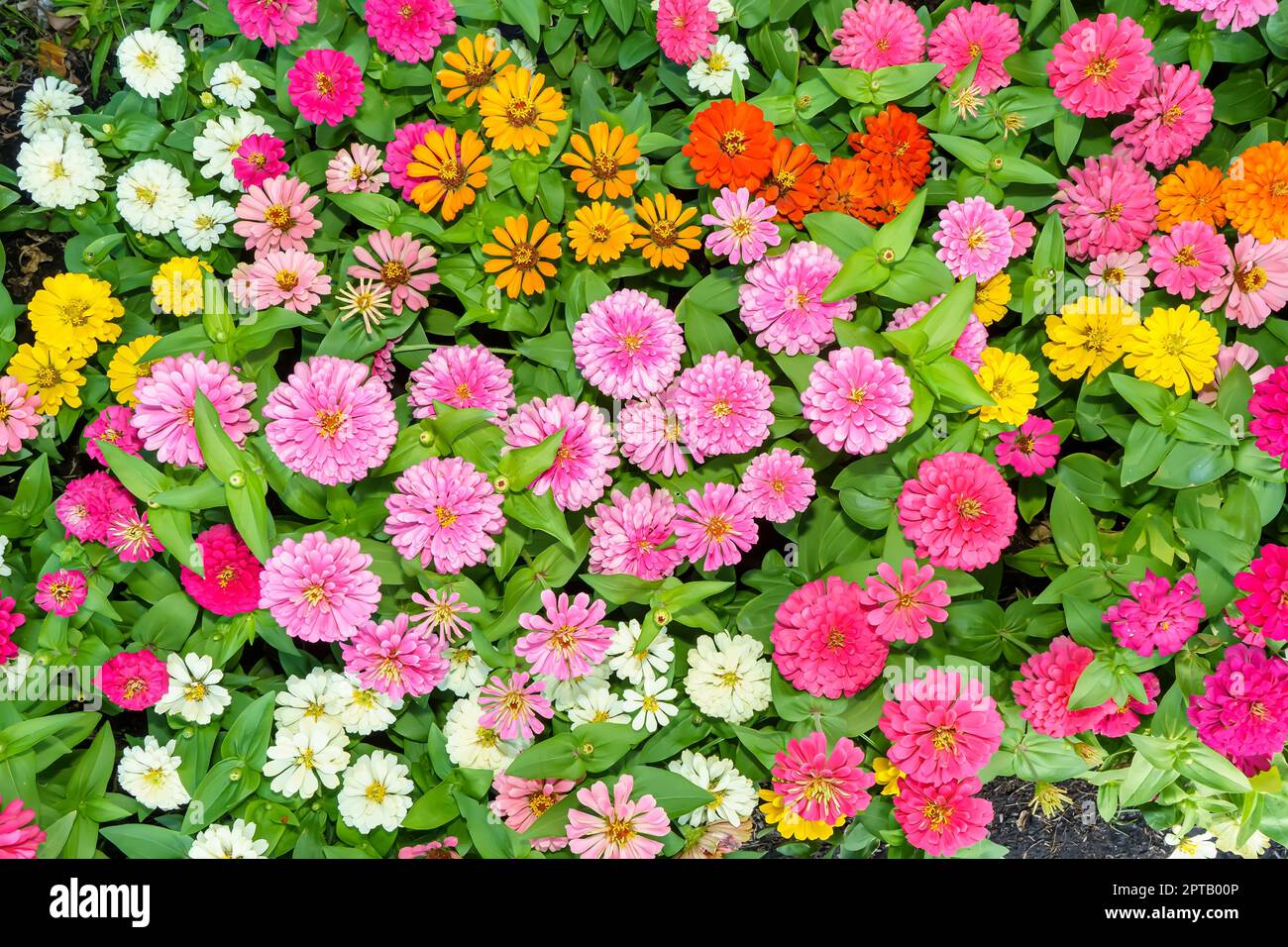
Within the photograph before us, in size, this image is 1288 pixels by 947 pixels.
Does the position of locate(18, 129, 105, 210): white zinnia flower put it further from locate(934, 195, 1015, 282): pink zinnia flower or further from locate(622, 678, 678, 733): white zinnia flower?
locate(934, 195, 1015, 282): pink zinnia flower

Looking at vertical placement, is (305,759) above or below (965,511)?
below

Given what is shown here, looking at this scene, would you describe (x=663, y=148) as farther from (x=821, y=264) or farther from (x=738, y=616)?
(x=738, y=616)

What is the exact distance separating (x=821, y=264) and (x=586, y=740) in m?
1.15

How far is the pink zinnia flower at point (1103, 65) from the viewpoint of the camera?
6.53ft

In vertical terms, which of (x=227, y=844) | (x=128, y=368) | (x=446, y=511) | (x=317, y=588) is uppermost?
(x=128, y=368)

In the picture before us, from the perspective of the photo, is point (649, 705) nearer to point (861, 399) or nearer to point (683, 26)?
point (861, 399)

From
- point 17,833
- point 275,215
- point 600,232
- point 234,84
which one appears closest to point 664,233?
point 600,232

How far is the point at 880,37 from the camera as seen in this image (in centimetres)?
212

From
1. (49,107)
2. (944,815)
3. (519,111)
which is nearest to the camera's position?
(944,815)

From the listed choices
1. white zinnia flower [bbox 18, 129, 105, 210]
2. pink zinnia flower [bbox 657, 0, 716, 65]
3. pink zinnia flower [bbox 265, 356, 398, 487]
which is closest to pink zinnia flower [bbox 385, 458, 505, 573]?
pink zinnia flower [bbox 265, 356, 398, 487]

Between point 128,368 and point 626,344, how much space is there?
3.75 ft

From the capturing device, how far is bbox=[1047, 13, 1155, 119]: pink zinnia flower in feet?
6.53

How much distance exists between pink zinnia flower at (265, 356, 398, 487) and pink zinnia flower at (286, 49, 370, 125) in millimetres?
644

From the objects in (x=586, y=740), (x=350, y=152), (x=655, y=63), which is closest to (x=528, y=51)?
(x=655, y=63)
